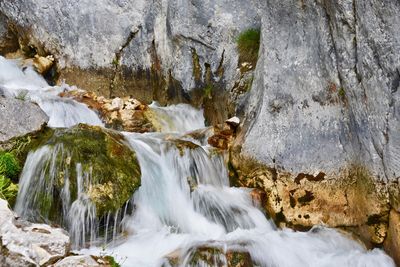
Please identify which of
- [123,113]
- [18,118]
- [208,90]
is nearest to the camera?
[18,118]

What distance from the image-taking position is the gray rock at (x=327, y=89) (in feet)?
18.6

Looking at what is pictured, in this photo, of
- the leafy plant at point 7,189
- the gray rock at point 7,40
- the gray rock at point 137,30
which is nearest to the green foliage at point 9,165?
the leafy plant at point 7,189

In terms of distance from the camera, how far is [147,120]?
9.67m

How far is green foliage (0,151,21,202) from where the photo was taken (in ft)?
20.2

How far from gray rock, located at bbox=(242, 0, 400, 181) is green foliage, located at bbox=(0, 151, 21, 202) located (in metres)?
3.56

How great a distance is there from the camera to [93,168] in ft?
21.1

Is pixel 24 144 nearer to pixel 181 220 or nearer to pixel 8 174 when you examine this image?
pixel 8 174

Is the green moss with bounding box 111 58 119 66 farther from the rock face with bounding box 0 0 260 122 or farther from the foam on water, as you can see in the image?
the foam on water

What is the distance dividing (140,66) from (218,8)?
2447 millimetres

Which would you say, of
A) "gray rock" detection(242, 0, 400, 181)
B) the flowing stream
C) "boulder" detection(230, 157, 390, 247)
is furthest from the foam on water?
"boulder" detection(230, 157, 390, 247)

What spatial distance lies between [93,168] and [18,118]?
1625mm

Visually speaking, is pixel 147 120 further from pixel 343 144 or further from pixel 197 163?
pixel 343 144

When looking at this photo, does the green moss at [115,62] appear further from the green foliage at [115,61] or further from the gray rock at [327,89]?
the gray rock at [327,89]

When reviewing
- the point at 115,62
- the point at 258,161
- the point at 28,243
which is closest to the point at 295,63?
the point at 258,161
